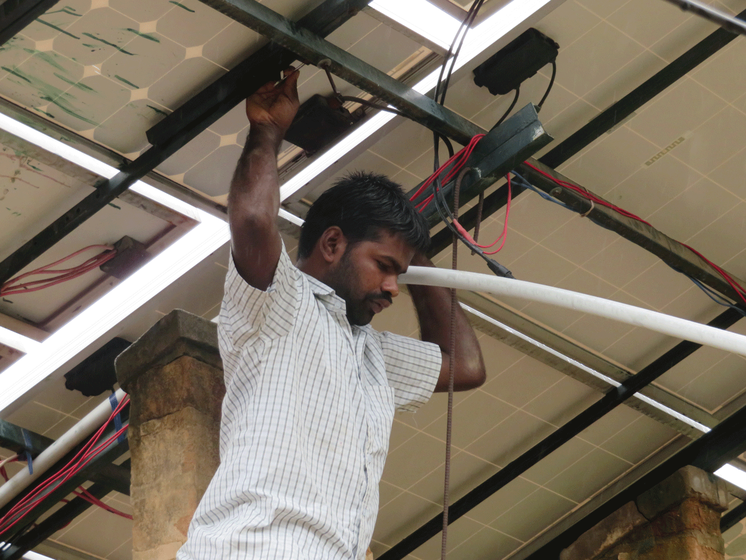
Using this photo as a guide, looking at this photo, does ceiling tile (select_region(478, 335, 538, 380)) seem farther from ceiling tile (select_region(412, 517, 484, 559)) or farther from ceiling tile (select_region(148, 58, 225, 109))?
ceiling tile (select_region(148, 58, 225, 109))

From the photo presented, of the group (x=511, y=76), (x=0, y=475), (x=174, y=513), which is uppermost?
(x=511, y=76)

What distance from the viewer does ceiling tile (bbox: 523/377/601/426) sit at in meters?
5.64

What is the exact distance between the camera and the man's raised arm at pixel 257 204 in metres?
2.66

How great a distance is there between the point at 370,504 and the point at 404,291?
2.15 meters

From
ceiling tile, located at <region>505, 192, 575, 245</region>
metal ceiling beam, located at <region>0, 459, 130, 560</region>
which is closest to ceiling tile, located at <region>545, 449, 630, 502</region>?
ceiling tile, located at <region>505, 192, 575, 245</region>

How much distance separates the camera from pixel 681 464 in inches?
250

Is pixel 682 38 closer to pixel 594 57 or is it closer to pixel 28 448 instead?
pixel 594 57

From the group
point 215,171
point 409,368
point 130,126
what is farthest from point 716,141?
point 130,126

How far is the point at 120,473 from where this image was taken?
5398mm

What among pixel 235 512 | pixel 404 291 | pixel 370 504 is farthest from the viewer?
pixel 404 291

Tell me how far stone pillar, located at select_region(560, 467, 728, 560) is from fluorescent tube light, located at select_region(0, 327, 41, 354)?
372cm

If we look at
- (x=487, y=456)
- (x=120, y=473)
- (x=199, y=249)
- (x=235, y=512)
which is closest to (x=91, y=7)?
(x=199, y=249)

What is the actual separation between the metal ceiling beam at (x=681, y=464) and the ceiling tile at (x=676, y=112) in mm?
2164

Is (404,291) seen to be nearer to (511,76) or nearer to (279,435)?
(511,76)
